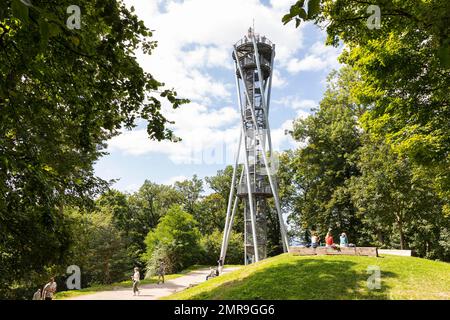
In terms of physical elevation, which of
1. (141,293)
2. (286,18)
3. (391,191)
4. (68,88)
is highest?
(68,88)

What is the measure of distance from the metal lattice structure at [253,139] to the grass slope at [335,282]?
1273 centimetres

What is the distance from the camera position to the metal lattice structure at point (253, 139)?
26.4 metres

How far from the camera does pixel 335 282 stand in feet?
→ 33.6

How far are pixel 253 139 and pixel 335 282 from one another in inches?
711

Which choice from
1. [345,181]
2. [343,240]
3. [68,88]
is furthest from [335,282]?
[345,181]

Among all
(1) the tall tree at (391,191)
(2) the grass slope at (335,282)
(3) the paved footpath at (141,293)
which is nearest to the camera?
(2) the grass slope at (335,282)

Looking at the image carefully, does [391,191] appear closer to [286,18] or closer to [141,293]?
[141,293]

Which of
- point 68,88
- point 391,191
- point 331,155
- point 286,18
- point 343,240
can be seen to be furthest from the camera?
point 331,155

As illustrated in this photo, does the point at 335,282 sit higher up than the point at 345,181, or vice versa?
the point at 345,181

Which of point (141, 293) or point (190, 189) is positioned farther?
point (190, 189)

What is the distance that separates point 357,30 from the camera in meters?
7.97

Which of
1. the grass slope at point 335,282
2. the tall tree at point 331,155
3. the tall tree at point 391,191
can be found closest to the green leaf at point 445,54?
the grass slope at point 335,282

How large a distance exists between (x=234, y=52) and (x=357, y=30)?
21.5m

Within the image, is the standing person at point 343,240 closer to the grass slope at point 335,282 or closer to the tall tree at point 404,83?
the grass slope at point 335,282
